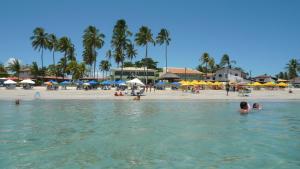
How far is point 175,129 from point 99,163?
6489 mm

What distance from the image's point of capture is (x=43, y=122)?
16266mm

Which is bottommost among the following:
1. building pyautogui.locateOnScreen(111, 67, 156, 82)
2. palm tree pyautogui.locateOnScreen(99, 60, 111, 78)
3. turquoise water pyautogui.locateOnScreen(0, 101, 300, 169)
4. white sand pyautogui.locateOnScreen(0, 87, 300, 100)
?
turquoise water pyautogui.locateOnScreen(0, 101, 300, 169)

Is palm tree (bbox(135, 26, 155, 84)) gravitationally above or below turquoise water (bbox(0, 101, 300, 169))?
above

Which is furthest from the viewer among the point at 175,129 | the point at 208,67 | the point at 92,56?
the point at 208,67

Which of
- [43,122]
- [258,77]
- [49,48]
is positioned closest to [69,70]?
[49,48]

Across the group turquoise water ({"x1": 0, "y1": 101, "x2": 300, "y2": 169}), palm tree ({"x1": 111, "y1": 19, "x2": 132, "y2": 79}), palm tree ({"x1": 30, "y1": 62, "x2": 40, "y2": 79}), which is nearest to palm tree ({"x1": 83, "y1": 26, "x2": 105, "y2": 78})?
palm tree ({"x1": 111, "y1": 19, "x2": 132, "y2": 79})

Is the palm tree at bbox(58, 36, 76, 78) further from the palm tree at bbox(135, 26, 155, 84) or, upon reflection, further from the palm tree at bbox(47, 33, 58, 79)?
the palm tree at bbox(135, 26, 155, 84)

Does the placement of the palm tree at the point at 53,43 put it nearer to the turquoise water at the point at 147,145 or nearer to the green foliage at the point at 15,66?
the green foliage at the point at 15,66

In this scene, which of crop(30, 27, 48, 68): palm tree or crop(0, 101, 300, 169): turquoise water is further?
crop(30, 27, 48, 68): palm tree

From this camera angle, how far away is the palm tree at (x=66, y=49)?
85.3m

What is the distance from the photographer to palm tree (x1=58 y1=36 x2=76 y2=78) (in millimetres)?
85312

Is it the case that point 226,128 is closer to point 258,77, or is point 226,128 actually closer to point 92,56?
point 92,56

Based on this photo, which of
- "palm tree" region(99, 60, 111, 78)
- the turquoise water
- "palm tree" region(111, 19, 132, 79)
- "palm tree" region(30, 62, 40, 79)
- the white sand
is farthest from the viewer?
"palm tree" region(99, 60, 111, 78)

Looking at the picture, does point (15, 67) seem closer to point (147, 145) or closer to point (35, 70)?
point (35, 70)
